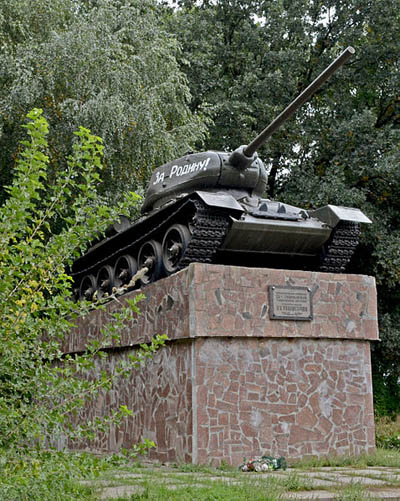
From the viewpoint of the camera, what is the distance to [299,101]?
369 inches

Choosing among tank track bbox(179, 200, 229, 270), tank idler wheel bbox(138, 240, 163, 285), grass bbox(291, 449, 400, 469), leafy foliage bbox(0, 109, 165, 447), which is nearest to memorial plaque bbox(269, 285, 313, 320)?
tank track bbox(179, 200, 229, 270)

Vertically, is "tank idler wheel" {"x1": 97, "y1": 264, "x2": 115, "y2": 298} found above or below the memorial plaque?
above

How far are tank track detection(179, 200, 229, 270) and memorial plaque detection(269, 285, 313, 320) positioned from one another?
1.03 m

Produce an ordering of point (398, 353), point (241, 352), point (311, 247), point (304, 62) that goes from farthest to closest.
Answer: point (304, 62)
point (398, 353)
point (311, 247)
point (241, 352)

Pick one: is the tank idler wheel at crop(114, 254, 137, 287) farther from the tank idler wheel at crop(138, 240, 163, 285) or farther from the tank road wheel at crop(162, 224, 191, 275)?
the tank road wheel at crop(162, 224, 191, 275)

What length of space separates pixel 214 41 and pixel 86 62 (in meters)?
8.15

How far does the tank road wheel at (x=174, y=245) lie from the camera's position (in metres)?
9.73

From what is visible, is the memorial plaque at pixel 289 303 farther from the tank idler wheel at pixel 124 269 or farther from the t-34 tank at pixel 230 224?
the tank idler wheel at pixel 124 269

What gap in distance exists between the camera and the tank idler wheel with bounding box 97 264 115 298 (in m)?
12.4

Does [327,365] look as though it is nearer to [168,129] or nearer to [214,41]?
[168,129]

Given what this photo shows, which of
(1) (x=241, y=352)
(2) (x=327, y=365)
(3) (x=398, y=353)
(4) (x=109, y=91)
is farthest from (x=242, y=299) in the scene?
(3) (x=398, y=353)

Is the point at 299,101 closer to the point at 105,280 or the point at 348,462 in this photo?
the point at 348,462

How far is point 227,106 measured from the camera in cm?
1962

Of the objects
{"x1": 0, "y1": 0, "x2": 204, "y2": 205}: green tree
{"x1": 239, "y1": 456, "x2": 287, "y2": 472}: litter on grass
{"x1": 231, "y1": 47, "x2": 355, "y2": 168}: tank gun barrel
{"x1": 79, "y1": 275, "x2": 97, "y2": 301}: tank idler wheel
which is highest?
{"x1": 0, "y1": 0, "x2": 204, "y2": 205}: green tree
